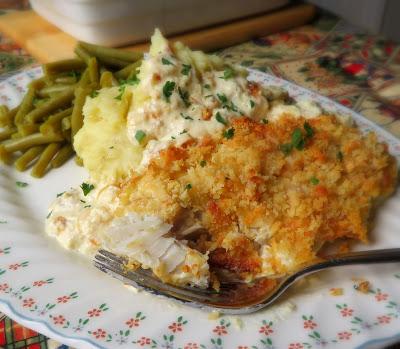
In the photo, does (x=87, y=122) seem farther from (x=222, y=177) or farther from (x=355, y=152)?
(x=355, y=152)

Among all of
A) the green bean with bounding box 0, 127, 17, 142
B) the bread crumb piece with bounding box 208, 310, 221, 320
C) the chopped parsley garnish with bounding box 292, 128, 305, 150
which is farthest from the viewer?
the green bean with bounding box 0, 127, 17, 142

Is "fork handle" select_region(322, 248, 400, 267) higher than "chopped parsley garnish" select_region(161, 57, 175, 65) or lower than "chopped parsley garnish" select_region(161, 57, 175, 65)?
lower

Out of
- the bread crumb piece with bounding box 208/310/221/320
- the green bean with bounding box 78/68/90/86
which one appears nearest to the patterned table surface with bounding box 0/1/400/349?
the green bean with bounding box 78/68/90/86

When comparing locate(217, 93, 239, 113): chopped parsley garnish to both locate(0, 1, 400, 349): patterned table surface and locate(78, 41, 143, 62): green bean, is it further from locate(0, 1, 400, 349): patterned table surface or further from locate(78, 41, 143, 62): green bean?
locate(0, 1, 400, 349): patterned table surface

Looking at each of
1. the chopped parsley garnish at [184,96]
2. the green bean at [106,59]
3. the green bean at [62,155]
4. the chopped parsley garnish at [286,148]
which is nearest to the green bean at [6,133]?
the green bean at [62,155]

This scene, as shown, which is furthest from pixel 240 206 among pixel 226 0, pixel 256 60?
pixel 226 0
